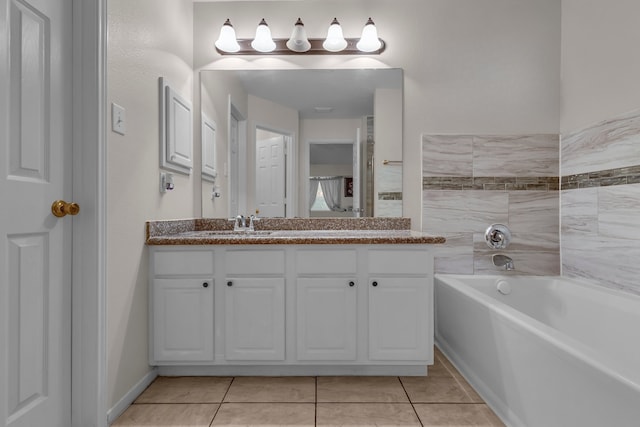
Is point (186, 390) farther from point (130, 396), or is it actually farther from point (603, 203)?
point (603, 203)

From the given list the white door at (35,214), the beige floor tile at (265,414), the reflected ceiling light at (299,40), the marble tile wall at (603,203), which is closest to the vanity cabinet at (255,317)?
the beige floor tile at (265,414)

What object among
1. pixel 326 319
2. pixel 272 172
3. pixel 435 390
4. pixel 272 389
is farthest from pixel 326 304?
pixel 272 172

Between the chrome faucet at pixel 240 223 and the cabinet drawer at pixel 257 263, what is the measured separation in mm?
582

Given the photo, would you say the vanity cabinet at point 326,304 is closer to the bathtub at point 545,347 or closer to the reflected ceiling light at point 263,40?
the bathtub at point 545,347

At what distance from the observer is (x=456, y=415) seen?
1.69 metres

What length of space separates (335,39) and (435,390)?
7.11 ft

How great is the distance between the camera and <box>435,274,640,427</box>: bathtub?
1.08 meters

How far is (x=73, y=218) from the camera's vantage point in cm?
150

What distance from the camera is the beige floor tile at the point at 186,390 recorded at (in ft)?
6.01

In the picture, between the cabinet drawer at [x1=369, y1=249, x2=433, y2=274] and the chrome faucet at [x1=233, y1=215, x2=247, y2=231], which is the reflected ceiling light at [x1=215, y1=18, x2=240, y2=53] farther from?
the cabinet drawer at [x1=369, y1=249, x2=433, y2=274]

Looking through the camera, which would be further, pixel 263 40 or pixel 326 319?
pixel 263 40

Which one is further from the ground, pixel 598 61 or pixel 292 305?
pixel 598 61

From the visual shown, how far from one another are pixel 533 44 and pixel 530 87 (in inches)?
11.4

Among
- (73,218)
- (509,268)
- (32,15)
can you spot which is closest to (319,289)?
(73,218)
